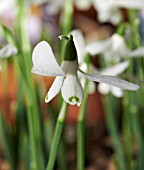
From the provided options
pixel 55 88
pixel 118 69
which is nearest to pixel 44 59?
pixel 55 88

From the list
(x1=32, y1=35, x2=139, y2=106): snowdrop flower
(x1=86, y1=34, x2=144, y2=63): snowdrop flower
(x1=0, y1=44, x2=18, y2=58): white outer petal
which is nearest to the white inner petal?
(x1=32, y1=35, x2=139, y2=106): snowdrop flower

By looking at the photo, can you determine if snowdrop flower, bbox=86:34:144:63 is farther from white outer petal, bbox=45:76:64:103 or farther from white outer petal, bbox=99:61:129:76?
white outer petal, bbox=45:76:64:103

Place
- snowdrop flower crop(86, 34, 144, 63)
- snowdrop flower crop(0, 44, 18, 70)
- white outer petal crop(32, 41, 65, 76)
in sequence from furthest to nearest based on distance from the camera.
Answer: snowdrop flower crop(86, 34, 144, 63), snowdrop flower crop(0, 44, 18, 70), white outer petal crop(32, 41, 65, 76)

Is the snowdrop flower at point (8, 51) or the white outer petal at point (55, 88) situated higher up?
the snowdrop flower at point (8, 51)

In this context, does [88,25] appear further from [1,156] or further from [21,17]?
[21,17]

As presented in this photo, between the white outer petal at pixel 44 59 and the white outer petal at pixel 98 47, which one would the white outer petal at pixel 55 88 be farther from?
the white outer petal at pixel 98 47

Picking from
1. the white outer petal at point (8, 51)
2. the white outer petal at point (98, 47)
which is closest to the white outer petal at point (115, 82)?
the white outer petal at point (8, 51)

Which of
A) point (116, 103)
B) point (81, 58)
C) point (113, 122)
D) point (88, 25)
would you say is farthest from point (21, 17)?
point (88, 25)
